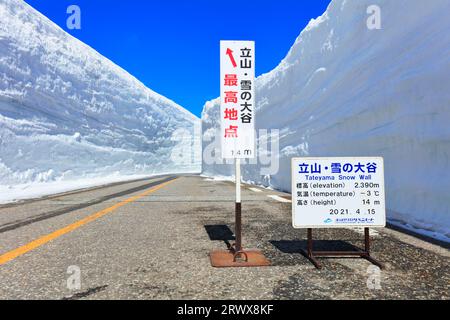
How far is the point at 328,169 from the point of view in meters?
4.29

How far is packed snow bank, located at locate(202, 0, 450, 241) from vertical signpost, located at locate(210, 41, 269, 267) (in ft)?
11.2

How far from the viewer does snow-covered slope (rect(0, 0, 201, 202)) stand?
2628 cm

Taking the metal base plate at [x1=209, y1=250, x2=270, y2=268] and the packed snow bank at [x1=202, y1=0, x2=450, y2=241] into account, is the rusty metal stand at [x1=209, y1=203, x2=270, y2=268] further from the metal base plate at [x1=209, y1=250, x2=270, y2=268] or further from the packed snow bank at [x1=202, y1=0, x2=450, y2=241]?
the packed snow bank at [x1=202, y1=0, x2=450, y2=241]

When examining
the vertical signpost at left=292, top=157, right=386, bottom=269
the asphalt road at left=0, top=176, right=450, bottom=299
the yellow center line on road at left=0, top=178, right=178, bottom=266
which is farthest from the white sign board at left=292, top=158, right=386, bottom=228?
the yellow center line on road at left=0, top=178, right=178, bottom=266

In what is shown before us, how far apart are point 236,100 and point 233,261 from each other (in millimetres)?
1948

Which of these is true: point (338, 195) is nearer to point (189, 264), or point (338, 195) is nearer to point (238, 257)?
point (238, 257)

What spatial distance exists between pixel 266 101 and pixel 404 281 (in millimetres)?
21382

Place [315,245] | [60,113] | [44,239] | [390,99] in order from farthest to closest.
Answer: [60,113] → [390,99] → [44,239] → [315,245]

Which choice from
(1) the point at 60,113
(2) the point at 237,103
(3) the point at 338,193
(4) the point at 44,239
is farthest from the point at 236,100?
(1) the point at 60,113

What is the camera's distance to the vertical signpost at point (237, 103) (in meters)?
4.27

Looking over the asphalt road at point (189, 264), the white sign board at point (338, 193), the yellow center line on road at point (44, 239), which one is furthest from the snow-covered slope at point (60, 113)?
the white sign board at point (338, 193)

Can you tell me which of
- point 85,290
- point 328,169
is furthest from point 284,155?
point 85,290

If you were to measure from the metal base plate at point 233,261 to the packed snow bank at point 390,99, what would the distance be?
3002 millimetres

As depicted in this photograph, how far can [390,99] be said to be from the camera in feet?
26.7
